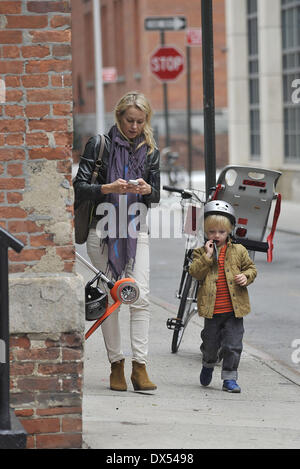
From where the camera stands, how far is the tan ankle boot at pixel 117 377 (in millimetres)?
7152

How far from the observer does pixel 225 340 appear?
721 centimetres

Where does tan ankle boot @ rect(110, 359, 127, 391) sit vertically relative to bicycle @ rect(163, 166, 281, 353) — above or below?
below

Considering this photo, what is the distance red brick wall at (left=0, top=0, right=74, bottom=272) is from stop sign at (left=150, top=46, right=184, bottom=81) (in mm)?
17462

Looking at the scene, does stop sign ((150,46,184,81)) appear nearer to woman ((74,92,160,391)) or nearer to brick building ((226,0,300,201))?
brick building ((226,0,300,201))

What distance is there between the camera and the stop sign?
74.8 ft

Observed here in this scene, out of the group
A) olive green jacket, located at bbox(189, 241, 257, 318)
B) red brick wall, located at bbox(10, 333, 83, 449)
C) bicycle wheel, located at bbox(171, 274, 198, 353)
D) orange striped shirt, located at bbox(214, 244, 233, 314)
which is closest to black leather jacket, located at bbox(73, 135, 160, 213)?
olive green jacket, located at bbox(189, 241, 257, 318)

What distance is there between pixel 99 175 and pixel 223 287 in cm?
109

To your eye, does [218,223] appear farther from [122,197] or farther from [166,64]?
[166,64]

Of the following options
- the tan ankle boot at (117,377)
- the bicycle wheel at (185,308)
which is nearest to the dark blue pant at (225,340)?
the tan ankle boot at (117,377)

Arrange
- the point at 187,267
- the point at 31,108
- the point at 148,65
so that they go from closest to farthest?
the point at 31,108 → the point at 187,267 → the point at 148,65

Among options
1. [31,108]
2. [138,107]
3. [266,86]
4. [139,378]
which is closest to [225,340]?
[139,378]

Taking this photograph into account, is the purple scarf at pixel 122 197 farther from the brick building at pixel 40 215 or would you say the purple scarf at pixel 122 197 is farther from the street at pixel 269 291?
the street at pixel 269 291

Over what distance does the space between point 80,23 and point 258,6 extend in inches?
966

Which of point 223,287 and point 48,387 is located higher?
point 223,287
